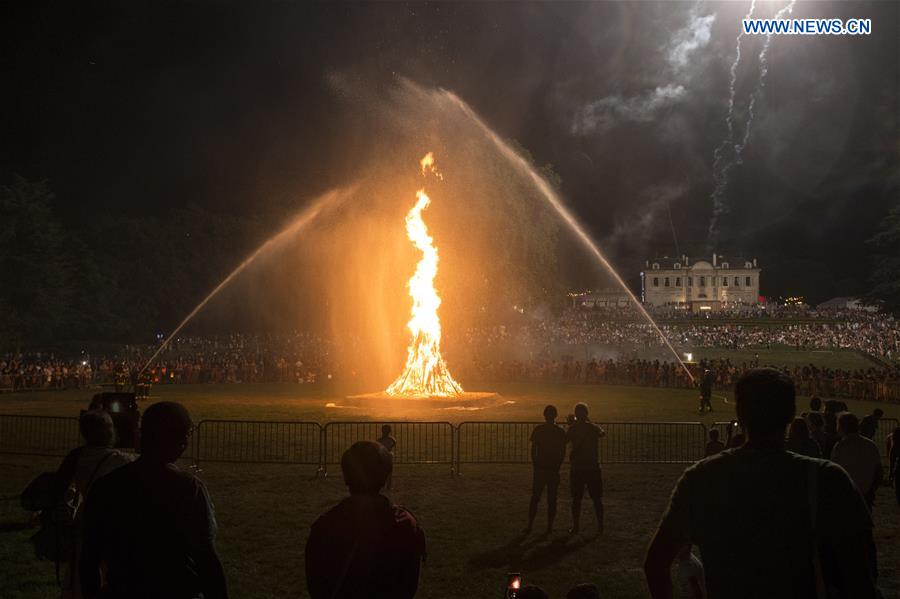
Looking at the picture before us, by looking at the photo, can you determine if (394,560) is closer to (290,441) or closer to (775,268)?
(290,441)

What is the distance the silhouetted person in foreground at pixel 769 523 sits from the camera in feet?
10.3

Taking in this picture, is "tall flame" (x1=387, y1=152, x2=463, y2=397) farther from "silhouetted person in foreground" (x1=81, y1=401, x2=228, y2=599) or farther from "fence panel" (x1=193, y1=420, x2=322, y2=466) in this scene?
"silhouetted person in foreground" (x1=81, y1=401, x2=228, y2=599)

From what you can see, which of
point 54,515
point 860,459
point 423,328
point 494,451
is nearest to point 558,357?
point 423,328

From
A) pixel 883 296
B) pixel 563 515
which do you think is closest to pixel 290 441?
pixel 563 515

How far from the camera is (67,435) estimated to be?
67.9ft

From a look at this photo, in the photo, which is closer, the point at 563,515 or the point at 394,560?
the point at 394,560

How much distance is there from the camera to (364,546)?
3.58m

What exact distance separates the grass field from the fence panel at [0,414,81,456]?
0.86 metres

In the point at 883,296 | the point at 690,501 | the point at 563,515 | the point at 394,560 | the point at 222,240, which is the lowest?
the point at 563,515

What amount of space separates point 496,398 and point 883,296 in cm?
4475

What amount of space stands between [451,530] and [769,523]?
27.6 feet

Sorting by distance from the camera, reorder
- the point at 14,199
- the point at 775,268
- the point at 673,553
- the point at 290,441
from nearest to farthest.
Answer: the point at 673,553 → the point at 290,441 → the point at 14,199 → the point at 775,268

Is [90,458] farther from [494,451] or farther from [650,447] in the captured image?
[650,447]

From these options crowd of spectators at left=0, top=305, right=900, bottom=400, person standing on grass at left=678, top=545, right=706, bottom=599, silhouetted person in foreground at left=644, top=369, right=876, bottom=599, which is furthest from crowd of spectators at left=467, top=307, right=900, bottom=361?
silhouetted person in foreground at left=644, top=369, right=876, bottom=599
